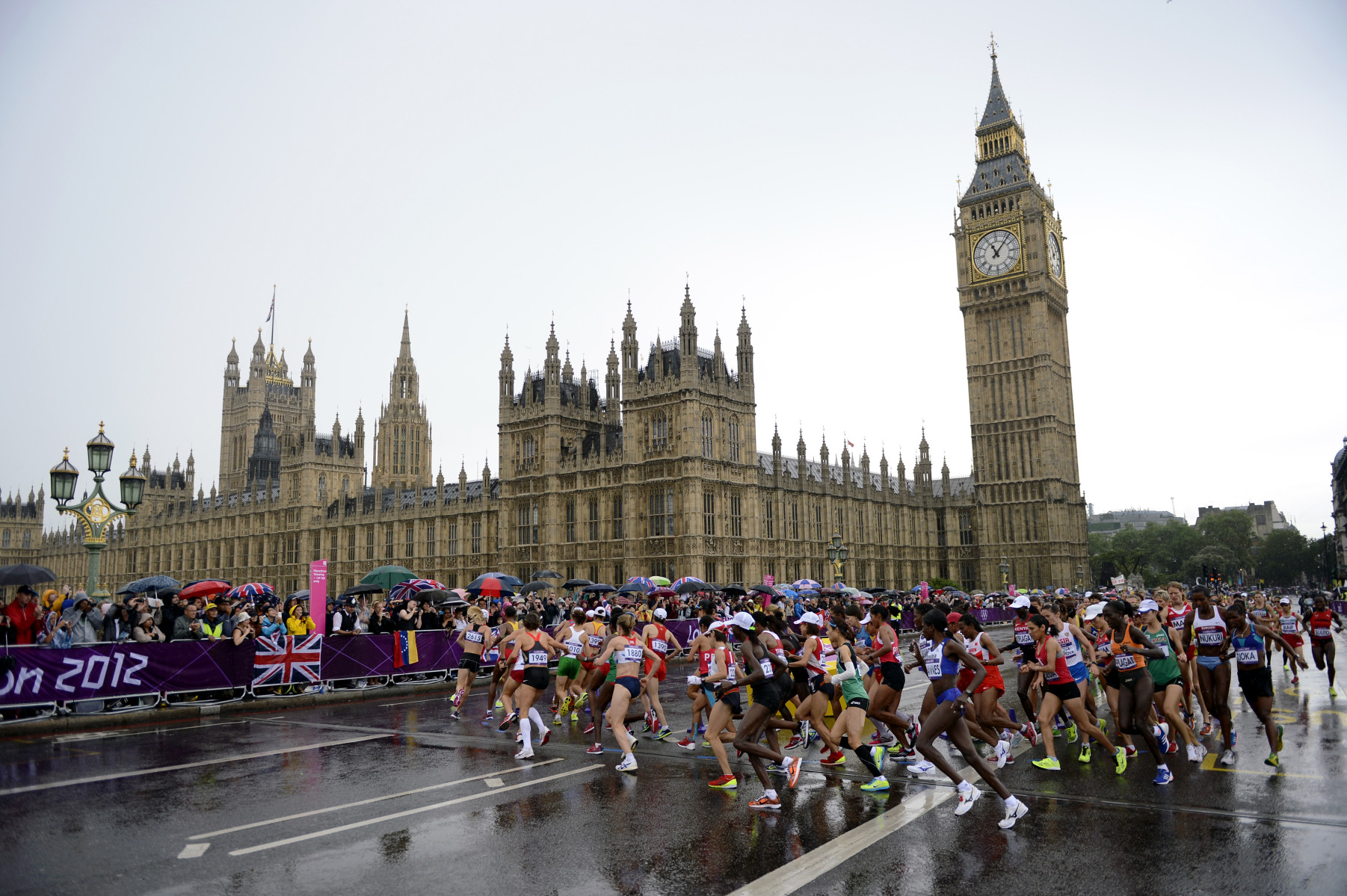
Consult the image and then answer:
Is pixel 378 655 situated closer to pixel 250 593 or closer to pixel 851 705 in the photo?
pixel 250 593

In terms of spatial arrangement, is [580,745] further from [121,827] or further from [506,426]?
[506,426]

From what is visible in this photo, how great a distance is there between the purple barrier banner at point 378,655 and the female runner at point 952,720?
1411cm

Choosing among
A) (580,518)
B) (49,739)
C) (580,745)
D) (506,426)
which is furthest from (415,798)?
(506,426)

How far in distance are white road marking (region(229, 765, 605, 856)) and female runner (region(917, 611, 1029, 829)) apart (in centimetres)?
450

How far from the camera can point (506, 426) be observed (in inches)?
2375

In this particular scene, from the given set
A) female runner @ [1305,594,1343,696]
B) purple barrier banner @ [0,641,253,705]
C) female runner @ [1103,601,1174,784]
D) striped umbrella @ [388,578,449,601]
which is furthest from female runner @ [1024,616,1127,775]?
striped umbrella @ [388,578,449,601]

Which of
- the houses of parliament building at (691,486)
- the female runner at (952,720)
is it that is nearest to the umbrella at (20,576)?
the female runner at (952,720)

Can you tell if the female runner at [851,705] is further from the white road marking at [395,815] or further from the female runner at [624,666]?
the white road marking at [395,815]

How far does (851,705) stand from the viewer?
35.6 ft

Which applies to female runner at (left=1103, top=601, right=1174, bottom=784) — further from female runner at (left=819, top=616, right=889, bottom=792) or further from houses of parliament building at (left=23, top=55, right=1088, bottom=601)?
houses of parliament building at (left=23, top=55, right=1088, bottom=601)

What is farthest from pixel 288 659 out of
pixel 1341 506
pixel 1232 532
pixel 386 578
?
pixel 1232 532

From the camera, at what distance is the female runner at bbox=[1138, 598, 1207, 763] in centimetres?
1071

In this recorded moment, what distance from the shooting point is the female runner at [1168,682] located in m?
10.7

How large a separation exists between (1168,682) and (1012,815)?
12.7 ft
